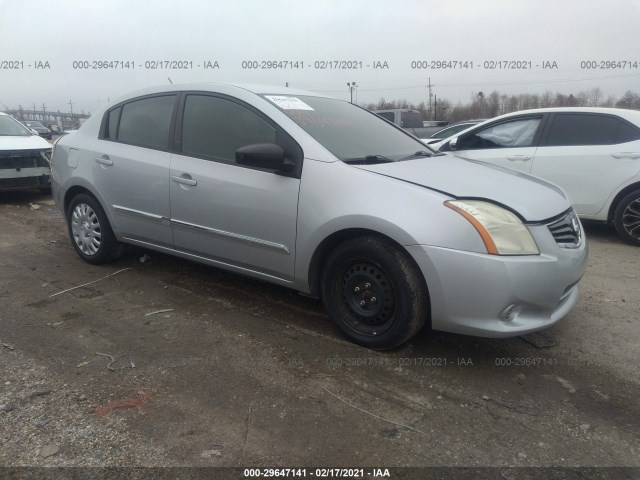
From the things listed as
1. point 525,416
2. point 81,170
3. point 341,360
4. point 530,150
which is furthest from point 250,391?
point 530,150

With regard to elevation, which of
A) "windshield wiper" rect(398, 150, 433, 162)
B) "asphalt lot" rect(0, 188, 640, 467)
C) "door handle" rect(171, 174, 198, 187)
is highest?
"windshield wiper" rect(398, 150, 433, 162)

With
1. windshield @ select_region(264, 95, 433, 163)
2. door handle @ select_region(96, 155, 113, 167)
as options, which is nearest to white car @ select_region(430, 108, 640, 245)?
windshield @ select_region(264, 95, 433, 163)

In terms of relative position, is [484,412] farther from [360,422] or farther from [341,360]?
[341,360]

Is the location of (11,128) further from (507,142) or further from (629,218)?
(629,218)

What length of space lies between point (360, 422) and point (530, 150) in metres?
4.93

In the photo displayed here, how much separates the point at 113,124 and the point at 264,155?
2083 millimetres

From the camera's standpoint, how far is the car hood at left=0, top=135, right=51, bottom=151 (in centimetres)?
806

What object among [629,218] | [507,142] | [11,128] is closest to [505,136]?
[507,142]

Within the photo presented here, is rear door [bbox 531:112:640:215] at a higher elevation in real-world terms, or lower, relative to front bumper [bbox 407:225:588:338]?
higher

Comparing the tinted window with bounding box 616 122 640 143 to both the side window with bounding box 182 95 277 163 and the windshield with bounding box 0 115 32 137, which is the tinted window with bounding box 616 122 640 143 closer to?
the side window with bounding box 182 95 277 163

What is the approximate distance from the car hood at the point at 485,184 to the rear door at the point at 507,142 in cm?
291

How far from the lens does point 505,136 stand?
654 centimetres

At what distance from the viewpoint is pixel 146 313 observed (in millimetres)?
3752

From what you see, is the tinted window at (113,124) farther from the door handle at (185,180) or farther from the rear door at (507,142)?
the rear door at (507,142)
